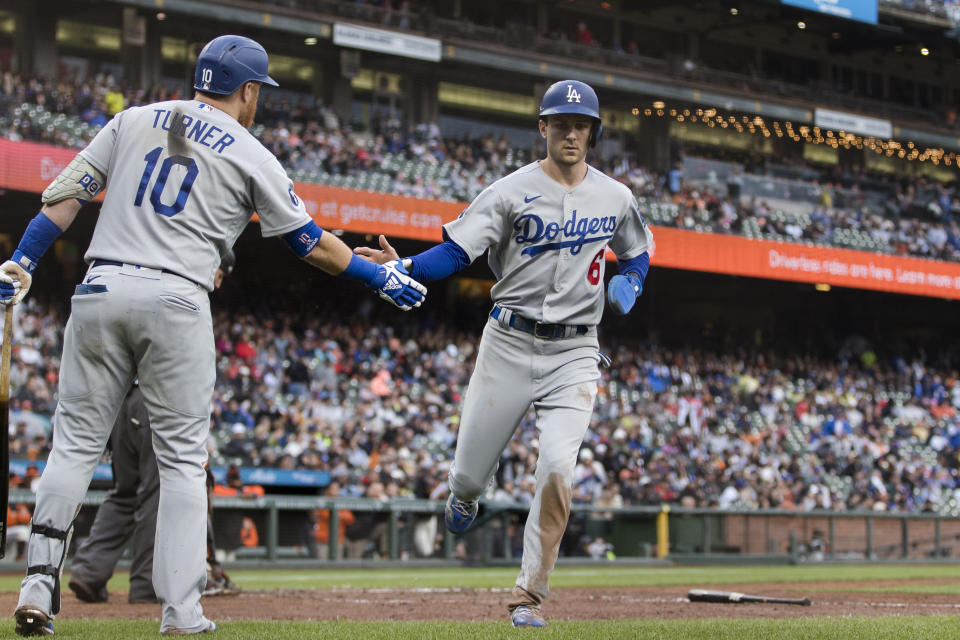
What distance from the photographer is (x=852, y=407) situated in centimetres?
2733

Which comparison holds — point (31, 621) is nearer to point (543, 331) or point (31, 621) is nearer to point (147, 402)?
point (147, 402)

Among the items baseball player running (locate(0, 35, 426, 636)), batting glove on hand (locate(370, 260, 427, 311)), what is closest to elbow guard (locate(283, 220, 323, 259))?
baseball player running (locate(0, 35, 426, 636))

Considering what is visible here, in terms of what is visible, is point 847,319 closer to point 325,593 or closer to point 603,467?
point 603,467

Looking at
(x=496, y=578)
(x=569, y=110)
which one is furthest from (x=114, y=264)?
(x=496, y=578)

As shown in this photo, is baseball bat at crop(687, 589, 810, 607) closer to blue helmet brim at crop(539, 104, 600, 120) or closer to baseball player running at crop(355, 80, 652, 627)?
baseball player running at crop(355, 80, 652, 627)

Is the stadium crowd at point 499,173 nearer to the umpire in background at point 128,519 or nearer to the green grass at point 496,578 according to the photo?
the green grass at point 496,578

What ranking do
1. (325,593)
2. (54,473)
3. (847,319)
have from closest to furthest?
1. (54,473)
2. (325,593)
3. (847,319)

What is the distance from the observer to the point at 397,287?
5129mm

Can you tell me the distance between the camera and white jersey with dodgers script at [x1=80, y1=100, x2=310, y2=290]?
4.65 m

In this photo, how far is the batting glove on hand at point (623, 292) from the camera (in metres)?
5.72

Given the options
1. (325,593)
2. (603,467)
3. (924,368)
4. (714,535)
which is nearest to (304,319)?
(603,467)

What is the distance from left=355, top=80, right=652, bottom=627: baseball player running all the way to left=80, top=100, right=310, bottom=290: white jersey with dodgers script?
974 millimetres

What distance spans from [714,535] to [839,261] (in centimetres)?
1341

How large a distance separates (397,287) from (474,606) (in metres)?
2.84
